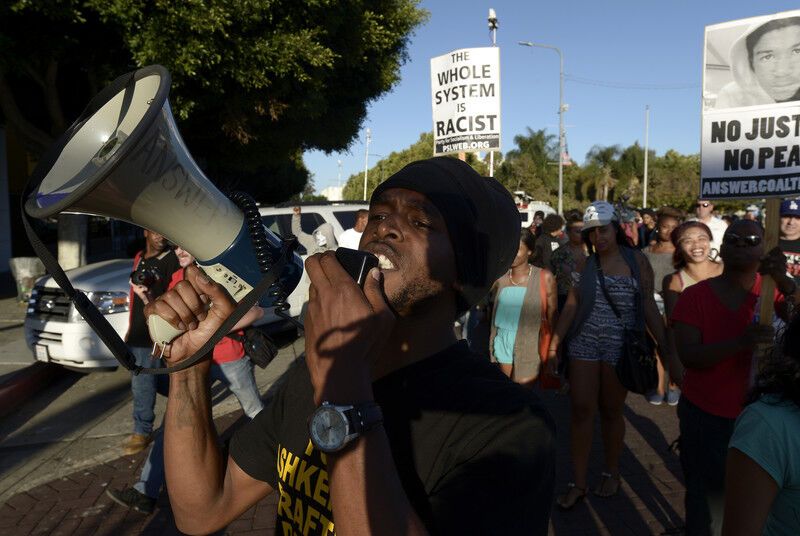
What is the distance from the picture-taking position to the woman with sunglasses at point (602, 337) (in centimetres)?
401

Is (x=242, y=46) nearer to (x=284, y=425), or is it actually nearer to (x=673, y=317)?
(x=673, y=317)

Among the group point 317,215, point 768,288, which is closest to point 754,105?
point 768,288

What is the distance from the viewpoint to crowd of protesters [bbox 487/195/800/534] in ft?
5.50

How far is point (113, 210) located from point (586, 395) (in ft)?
10.9

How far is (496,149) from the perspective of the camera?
6.72 metres

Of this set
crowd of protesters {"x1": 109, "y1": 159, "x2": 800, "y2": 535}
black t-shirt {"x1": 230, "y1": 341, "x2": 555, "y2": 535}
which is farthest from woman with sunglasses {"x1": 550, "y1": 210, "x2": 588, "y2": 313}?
black t-shirt {"x1": 230, "y1": 341, "x2": 555, "y2": 535}

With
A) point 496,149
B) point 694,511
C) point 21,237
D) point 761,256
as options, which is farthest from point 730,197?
point 21,237

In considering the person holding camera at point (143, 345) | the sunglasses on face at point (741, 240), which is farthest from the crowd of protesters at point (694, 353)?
the person holding camera at point (143, 345)

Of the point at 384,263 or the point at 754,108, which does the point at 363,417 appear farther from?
the point at 754,108

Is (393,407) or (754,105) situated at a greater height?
(754,105)

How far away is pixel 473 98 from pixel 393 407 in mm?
5804

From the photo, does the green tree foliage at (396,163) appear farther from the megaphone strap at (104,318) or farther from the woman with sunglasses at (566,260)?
the megaphone strap at (104,318)

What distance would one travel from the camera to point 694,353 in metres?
2.97

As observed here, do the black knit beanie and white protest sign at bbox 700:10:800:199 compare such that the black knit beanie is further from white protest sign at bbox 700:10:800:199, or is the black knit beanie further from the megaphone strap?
white protest sign at bbox 700:10:800:199
